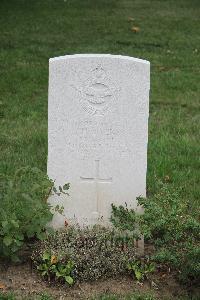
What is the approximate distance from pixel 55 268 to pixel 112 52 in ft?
23.4

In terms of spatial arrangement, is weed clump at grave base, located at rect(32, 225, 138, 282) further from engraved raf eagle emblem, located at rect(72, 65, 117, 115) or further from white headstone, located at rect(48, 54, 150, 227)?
engraved raf eagle emblem, located at rect(72, 65, 117, 115)

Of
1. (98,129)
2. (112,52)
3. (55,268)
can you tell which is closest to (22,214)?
(55,268)

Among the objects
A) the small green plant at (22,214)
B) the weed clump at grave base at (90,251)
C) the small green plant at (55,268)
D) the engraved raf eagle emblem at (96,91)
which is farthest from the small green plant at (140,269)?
the engraved raf eagle emblem at (96,91)

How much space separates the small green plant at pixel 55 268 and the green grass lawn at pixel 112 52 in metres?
1.44

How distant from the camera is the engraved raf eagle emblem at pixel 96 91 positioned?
4543 millimetres

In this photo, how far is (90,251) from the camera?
4445 millimetres

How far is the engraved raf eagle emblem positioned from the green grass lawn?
4.37 ft

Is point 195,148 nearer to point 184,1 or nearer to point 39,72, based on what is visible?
point 39,72

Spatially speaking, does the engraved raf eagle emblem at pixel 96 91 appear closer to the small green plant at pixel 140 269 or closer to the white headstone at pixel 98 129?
the white headstone at pixel 98 129

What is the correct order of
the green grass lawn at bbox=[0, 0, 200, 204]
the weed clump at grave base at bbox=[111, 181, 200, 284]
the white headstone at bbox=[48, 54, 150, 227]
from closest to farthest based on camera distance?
the weed clump at grave base at bbox=[111, 181, 200, 284], the white headstone at bbox=[48, 54, 150, 227], the green grass lawn at bbox=[0, 0, 200, 204]

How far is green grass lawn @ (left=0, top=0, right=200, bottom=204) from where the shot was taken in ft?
21.3

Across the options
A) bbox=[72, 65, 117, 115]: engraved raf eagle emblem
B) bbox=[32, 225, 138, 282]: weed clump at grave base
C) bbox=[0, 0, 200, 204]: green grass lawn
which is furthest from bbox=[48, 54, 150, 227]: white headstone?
bbox=[0, 0, 200, 204]: green grass lawn

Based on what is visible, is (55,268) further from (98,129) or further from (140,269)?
(98,129)

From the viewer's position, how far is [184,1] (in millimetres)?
17469
